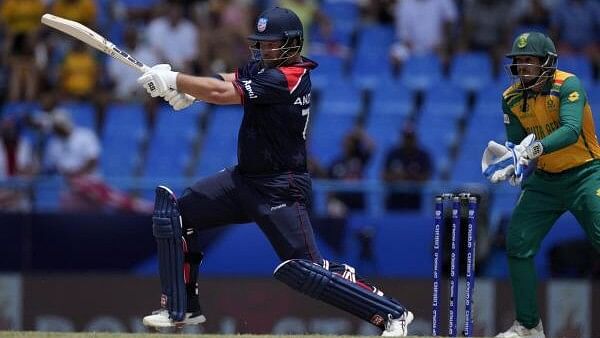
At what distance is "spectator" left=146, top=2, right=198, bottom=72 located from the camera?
52.9 ft

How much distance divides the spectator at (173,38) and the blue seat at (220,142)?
105 centimetres

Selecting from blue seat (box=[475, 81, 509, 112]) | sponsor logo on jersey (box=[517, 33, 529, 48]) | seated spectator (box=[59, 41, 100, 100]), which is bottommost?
blue seat (box=[475, 81, 509, 112])

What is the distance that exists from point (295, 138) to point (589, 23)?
901 cm

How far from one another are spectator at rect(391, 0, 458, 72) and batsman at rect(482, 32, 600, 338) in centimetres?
721

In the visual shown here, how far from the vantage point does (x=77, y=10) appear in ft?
53.2

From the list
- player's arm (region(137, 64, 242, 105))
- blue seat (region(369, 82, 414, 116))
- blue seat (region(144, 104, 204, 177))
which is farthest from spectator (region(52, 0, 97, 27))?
player's arm (region(137, 64, 242, 105))

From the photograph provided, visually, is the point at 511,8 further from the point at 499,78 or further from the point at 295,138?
the point at 295,138

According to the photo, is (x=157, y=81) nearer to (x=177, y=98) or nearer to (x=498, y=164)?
(x=177, y=98)

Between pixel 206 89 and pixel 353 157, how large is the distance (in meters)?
6.18

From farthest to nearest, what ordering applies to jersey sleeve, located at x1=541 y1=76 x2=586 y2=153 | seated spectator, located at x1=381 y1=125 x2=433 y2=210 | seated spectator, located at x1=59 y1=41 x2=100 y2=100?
seated spectator, located at x1=59 y1=41 x2=100 y2=100 < seated spectator, located at x1=381 y1=125 x2=433 y2=210 < jersey sleeve, located at x1=541 y1=76 x2=586 y2=153

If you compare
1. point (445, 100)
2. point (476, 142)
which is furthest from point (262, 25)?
point (445, 100)

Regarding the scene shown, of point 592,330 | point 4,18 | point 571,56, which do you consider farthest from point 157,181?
point 571,56

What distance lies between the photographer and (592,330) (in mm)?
12398

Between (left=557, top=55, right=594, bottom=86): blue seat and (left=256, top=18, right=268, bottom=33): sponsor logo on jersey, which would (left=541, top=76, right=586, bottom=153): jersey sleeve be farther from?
(left=557, top=55, right=594, bottom=86): blue seat
